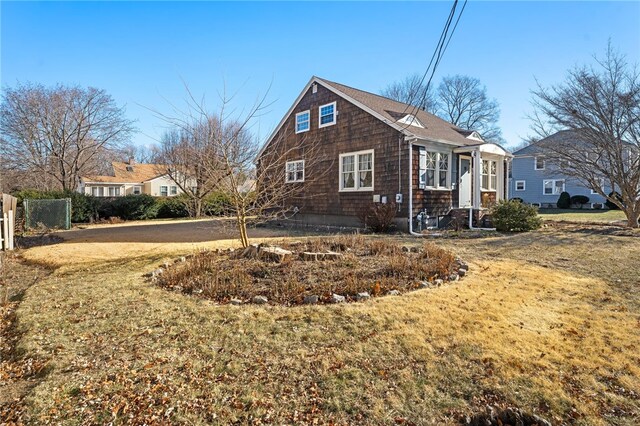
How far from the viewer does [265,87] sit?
26.1 feet

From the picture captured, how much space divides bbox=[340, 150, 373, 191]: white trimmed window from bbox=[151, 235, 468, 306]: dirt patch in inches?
272

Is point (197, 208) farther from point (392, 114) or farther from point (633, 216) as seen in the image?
point (633, 216)

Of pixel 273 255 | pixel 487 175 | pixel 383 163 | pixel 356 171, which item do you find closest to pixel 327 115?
pixel 356 171

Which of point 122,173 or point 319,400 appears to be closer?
point 319,400

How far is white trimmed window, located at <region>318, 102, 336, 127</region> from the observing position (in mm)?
15219

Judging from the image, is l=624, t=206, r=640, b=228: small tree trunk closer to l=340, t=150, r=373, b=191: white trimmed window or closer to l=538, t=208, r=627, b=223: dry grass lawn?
l=538, t=208, r=627, b=223: dry grass lawn

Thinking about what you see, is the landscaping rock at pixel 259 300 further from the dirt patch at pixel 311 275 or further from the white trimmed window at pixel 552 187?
the white trimmed window at pixel 552 187

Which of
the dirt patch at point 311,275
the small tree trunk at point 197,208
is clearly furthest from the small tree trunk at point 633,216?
the small tree trunk at point 197,208

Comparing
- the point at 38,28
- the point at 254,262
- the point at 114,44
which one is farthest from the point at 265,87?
the point at 38,28

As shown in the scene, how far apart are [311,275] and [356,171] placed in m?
9.38

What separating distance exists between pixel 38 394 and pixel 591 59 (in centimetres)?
1786

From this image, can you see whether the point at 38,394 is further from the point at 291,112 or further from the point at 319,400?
the point at 291,112

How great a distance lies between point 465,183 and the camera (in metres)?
14.9

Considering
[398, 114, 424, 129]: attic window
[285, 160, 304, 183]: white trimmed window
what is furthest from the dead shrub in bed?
[285, 160, 304, 183]: white trimmed window
